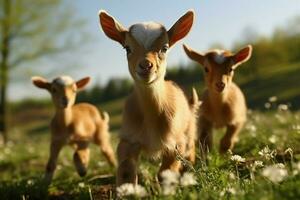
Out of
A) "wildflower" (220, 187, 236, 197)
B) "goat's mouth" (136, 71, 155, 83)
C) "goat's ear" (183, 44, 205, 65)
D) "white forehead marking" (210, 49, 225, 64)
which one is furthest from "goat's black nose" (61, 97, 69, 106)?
"wildflower" (220, 187, 236, 197)

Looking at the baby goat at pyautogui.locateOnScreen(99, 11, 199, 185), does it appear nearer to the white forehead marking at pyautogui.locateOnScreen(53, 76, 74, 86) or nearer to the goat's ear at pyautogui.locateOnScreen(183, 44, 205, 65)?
the goat's ear at pyautogui.locateOnScreen(183, 44, 205, 65)

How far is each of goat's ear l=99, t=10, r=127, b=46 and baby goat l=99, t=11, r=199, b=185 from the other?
5 centimetres

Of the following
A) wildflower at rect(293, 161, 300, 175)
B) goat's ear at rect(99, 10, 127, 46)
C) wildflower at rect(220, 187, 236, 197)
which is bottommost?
wildflower at rect(220, 187, 236, 197)

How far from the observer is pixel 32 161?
1352 cm

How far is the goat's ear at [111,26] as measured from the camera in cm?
630

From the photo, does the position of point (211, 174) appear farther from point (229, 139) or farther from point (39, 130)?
point (39, 130)

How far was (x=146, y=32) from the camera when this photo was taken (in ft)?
19.3

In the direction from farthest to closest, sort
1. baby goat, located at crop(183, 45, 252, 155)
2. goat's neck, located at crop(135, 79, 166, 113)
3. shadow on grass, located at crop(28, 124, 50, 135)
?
shadow on grass, located at crop(28, 124, 50, 135) < baby goat, located at crop(183, 45, 252, 155) < goat's neck, located at crop(135, 79, 166, 113)

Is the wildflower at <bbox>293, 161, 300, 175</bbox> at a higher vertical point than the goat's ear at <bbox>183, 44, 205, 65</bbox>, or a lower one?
lower

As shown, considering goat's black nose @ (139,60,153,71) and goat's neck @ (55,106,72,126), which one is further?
goat's neck @ (55,106,72,126)

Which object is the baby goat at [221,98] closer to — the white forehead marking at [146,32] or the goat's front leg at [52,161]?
the white forehead marking at [146,32]

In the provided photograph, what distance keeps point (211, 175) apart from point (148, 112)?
147 cm

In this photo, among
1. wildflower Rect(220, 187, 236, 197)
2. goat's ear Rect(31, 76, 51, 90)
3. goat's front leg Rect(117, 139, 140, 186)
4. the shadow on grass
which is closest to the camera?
wildflower Rect(220, 187, 236, 197)

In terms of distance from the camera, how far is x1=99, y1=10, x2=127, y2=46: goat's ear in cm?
630
